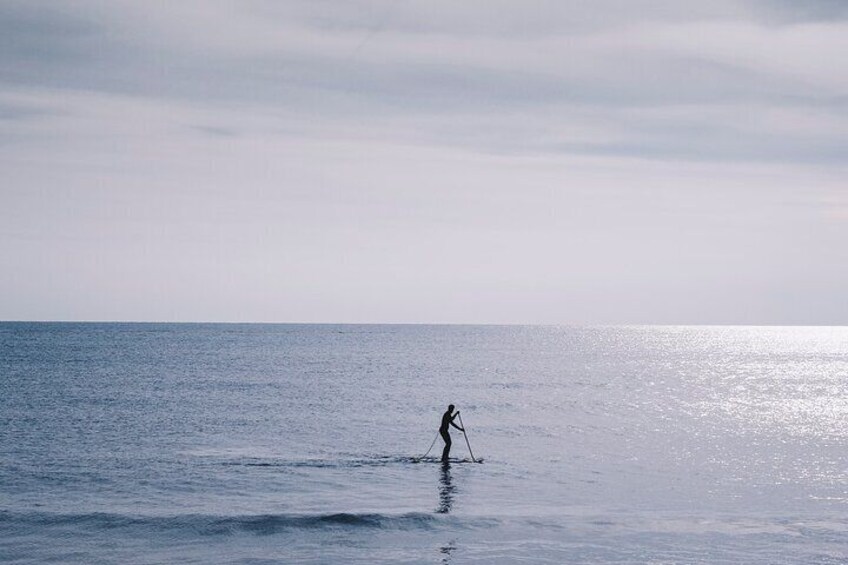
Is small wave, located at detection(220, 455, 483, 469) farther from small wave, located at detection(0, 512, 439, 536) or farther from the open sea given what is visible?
small wave, located at detection(0, 512, 439, 536)

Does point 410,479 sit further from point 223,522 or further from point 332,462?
point 223,522

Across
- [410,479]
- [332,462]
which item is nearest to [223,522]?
[410,479]

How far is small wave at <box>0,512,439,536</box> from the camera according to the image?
23.9 metres

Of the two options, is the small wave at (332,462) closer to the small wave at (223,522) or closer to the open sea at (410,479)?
the open sea at (410,479)

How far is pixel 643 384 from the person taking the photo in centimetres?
8938

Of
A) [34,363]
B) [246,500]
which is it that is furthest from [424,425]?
[34,363]

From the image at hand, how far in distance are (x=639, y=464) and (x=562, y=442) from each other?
7.25 m

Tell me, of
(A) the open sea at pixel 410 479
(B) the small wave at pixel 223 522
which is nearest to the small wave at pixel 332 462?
(A) the open sea at pixel 410 479

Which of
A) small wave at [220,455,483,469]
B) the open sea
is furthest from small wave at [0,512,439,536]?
Result: small wave at [220,455,483,469]

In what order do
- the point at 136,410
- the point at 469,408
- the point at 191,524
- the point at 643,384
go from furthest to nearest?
the point at 643,384 → the point at 469,408 → the point at 136,410 → the point at 191,524

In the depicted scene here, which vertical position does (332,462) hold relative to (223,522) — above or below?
above

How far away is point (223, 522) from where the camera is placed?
24469mm

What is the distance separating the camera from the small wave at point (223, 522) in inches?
941

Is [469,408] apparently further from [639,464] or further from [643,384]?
[643,384]
